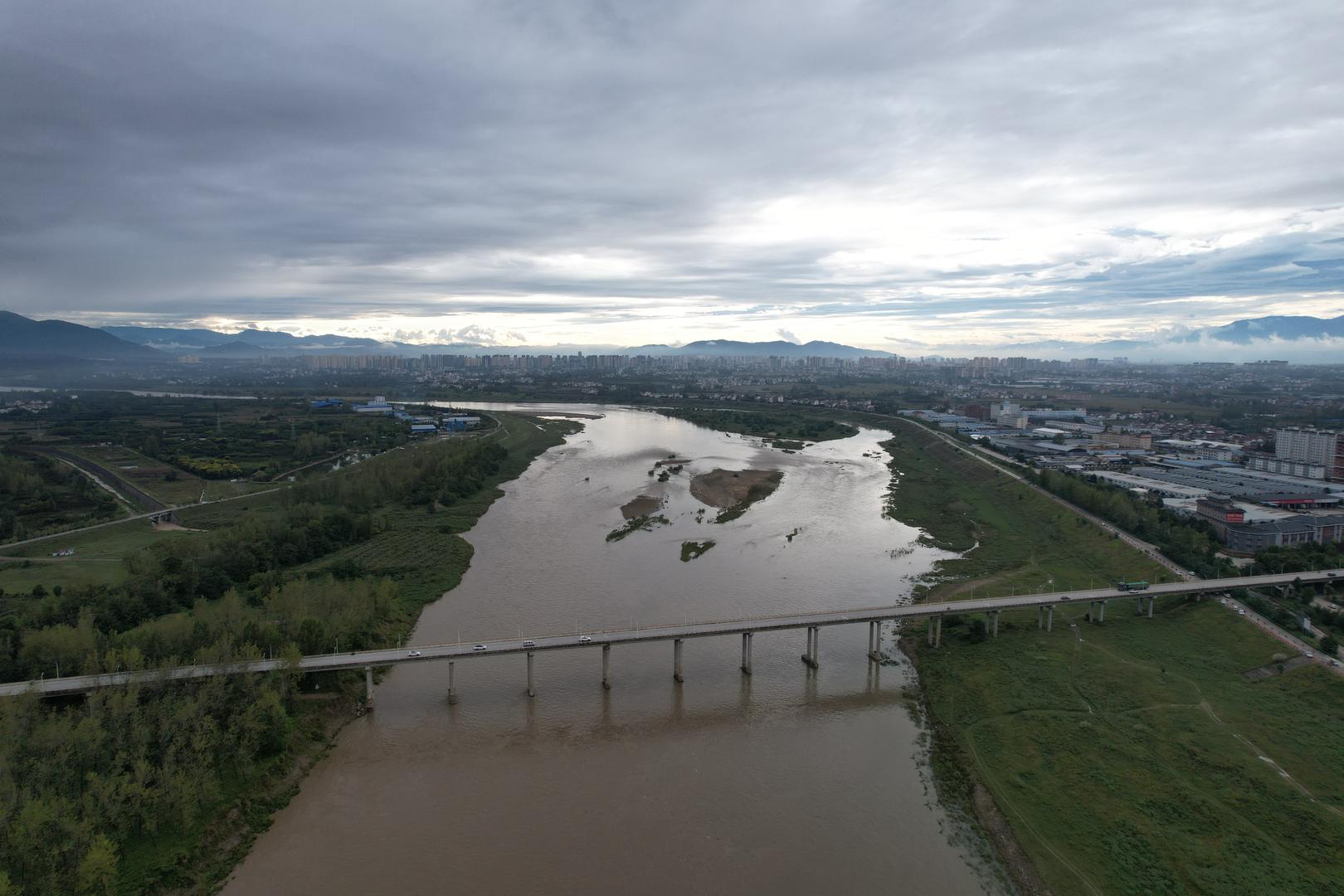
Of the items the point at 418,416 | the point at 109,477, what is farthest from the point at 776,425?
the point at 109,477

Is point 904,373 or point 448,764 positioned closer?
point 448,764

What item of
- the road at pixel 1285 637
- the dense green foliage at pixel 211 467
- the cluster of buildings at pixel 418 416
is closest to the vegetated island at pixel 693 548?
the road at pixel 1285 637

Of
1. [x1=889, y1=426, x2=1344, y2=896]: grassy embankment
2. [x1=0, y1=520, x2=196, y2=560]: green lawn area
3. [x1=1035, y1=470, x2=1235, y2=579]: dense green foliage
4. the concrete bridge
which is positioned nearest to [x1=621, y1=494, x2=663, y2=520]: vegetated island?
the concrete bridge

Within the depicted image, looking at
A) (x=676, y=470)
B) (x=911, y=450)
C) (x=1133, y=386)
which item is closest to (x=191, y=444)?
→ (x=676, y=470)

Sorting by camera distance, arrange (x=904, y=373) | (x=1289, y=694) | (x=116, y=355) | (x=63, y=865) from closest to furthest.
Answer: (x=63, y=865), (x=1289, y=694), (x=904, y=373), (x=116, y=355)

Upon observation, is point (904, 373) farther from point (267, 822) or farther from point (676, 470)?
point (267, 822)

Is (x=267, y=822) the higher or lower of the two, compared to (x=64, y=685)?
lower
